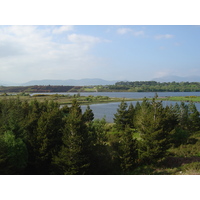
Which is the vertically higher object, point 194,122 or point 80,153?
point 194,122

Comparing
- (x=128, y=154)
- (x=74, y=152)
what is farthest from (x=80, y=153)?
(x=128, y=154)

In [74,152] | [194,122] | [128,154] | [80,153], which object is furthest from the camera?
[194,122]

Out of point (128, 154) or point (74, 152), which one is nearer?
point (74, 152)

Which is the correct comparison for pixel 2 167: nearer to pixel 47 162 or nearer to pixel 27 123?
pixel 47 162

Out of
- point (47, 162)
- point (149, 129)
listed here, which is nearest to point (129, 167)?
point (149, 129)

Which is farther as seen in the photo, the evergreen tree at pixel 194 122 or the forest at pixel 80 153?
the evergreen tree at pixel 194 122

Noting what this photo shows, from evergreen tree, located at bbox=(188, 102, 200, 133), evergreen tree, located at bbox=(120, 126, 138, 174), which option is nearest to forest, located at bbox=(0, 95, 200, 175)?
evergreen tree, located at bbox=(120, 126, 138, 174)

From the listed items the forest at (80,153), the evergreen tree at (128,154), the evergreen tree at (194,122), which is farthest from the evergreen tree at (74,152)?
the evergreen tree at (194,122)

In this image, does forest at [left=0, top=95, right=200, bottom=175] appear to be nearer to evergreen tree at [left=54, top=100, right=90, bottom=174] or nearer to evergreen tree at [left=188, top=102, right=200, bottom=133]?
evergreen tree at [left=54, top=100, right=90, bottom=174]

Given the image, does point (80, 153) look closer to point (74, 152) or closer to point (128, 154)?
point (74, 152)

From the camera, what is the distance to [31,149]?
67.1ft

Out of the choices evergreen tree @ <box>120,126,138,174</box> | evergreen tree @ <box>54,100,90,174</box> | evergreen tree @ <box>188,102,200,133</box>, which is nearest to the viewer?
A: evergreen tree @ <box>54,100,90,174</box>

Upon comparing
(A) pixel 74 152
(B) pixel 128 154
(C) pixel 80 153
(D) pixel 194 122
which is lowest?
(B) pixel 128 154

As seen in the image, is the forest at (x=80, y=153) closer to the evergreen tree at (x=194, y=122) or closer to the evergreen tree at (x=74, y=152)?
the evergreen tree at (x=74, y=152)
